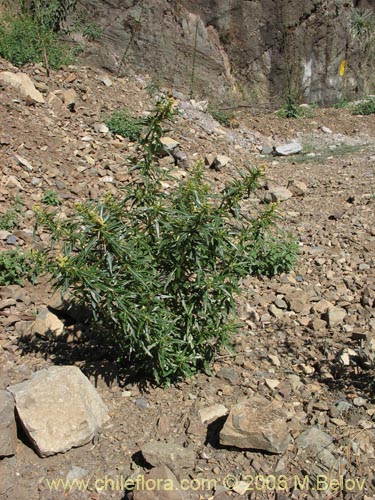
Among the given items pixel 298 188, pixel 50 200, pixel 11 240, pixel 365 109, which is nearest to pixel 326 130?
pixel 365 109

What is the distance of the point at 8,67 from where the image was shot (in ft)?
23.7

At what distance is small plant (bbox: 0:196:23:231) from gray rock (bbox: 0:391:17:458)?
2183 millimetres

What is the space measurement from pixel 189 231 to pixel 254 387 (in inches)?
43.1

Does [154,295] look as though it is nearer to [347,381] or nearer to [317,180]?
[347,381]

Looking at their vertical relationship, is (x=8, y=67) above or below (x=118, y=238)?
above

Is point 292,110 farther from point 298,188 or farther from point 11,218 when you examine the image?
point 11,218

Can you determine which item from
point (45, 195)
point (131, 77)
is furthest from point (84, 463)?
point (131, 77)

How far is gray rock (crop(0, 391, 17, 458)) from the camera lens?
2679 millimetres

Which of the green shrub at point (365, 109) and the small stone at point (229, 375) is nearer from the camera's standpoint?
the small stone at point (229, 375)

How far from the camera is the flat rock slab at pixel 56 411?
273 centimetres

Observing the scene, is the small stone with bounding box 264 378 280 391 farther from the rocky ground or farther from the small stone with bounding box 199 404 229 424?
the small stone with bounding box 199 404 229 424

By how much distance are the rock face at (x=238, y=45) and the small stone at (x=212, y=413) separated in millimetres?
6882

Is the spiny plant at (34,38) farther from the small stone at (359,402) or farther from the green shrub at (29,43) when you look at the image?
the small stone at (359,402)

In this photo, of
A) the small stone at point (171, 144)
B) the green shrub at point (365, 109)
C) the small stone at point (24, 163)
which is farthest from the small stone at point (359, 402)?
the green shrub at point (365, 109)
